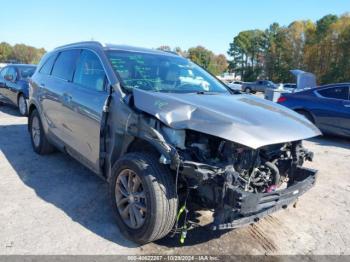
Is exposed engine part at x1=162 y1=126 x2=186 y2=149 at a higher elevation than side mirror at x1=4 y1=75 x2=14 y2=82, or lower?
lower

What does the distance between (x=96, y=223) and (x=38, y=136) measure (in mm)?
2887

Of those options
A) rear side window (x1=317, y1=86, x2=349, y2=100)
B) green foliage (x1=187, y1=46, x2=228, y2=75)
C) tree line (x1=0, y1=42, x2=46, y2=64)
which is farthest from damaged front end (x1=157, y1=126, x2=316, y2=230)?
tree line (x1=0, y1=42, x2=46, y2=64)

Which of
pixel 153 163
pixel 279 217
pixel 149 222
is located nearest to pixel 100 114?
pixel 153 163

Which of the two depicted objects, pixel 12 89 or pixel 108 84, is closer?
pixel 108 84

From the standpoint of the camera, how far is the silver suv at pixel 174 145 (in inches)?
114

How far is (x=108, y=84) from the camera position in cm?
377

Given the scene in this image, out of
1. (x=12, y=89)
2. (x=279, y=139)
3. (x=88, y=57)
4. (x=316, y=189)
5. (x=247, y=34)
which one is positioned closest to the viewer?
(x=279, y=139)

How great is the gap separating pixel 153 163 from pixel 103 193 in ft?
5.19

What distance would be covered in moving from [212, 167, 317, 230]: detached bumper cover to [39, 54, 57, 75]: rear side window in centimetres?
398

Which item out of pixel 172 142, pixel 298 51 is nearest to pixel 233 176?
pixel 172 142

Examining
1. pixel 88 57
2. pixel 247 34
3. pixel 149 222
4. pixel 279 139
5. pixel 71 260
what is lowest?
pixel 71 260

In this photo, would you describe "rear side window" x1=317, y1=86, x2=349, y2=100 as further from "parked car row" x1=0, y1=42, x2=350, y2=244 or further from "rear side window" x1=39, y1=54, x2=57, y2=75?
"rear side window" x1=39, y1=54, x2=57, y2=75

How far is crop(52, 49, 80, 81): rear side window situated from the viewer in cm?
478

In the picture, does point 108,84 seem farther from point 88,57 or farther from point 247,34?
point 247,34
